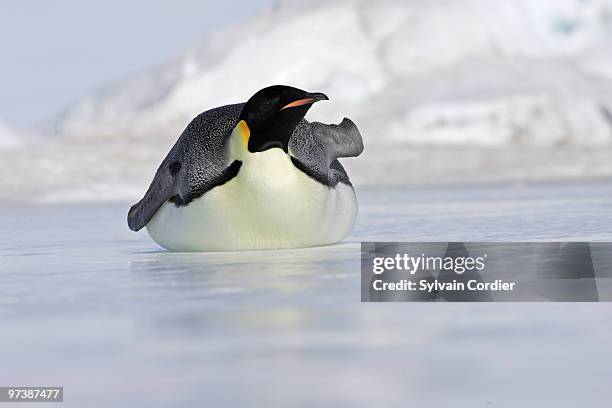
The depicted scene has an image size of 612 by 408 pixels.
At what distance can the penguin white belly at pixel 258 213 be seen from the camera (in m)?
3.46

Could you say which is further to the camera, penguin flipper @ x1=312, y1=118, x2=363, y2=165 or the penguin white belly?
penguin flipper @ x1=312, y1=118, x2=363, y2=165

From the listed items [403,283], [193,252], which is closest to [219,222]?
[193,252]

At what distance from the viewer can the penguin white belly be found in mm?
3457

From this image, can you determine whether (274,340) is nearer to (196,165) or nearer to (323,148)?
(196,165)

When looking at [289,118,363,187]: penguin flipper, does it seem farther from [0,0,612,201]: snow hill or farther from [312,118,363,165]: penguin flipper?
[0,0,612,201]: snow hill

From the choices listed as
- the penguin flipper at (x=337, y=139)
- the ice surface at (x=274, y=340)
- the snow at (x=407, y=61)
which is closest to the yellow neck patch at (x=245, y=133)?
the ice surface at (x=274, y=340)

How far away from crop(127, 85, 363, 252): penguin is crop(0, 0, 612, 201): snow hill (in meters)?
Answer: 13.9

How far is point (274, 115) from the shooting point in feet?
11.4

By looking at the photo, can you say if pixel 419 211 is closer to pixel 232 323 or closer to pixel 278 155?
pixel 278 155

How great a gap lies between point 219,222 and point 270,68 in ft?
81.3

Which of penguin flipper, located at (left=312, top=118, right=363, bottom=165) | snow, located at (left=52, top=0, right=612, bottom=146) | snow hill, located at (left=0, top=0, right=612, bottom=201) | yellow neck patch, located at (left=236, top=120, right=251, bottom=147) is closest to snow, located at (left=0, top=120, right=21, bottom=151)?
snow hill, located at (left=0, top=0, right=612, bottom=201)

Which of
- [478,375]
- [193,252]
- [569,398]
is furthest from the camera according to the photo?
[193,252]

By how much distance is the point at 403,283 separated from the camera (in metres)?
2.56

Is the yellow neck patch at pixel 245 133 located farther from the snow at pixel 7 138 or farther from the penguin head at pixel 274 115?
the snow at pixel 7 138
